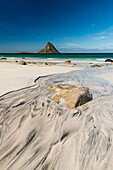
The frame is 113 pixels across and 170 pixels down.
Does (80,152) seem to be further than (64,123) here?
No

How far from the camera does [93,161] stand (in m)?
1.32

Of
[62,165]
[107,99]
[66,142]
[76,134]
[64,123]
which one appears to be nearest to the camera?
[62,165]

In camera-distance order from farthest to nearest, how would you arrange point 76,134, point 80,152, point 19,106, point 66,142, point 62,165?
1. point 19,106
2. point 76,134
3. point 66,142
4. point 80,152
5. point 62,165

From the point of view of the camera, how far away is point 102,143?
157 centimetres

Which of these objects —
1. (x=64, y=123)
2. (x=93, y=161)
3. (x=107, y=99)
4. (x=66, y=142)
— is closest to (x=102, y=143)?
(x=93, y=161)

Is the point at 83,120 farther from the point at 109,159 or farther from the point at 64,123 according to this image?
the point at 109,159

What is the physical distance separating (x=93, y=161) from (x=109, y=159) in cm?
21

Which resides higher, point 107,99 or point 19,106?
point 19,106

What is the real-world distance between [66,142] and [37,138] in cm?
44

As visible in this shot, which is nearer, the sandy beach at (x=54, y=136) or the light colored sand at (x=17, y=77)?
the sandy beach at (x=54, y=136)

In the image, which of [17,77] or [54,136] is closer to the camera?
[54,136]

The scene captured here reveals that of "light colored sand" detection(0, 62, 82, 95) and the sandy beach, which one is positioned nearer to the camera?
the sandy beach

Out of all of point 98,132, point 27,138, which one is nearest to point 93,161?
point 98,132

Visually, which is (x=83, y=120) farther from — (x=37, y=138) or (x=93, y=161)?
(x=37, y=138)
